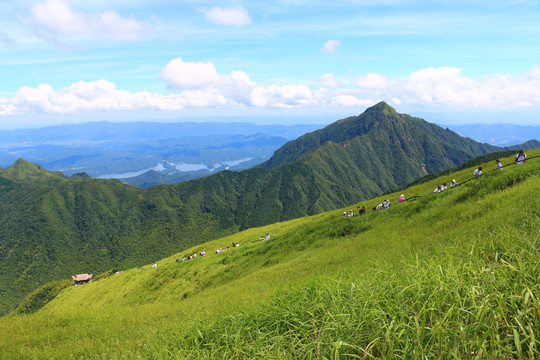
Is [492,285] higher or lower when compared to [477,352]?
higher

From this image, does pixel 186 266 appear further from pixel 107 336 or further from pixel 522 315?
pixel 522 315

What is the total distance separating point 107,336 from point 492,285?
12.8m

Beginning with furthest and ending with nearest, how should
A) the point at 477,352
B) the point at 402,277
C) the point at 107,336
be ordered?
the point at 107,336
the point at 402,277
the point at 477,352

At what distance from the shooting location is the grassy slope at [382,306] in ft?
12.5

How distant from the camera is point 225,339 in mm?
5918

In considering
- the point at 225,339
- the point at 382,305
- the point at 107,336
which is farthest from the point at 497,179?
the point at 107,336

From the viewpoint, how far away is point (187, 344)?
21.2 feet

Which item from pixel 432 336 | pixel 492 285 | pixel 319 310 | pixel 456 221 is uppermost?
pixel 492 285

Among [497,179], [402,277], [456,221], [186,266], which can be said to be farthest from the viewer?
[186,266]

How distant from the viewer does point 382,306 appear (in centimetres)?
502

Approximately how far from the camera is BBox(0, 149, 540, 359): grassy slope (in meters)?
3.82

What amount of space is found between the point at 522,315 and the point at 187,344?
6.75m

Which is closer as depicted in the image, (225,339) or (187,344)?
(225,339)

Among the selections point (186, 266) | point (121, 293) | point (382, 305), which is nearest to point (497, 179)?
point (382, 305)
